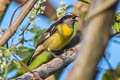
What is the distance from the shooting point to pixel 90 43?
343 mm

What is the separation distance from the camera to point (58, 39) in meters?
3.34

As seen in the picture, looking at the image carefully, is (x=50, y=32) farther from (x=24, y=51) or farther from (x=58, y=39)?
(x=24, y=51)

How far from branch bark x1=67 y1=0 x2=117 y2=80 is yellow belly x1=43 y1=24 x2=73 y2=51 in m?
2.86

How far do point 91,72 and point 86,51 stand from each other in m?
0.03

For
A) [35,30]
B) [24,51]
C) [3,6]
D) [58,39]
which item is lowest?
[58,39]

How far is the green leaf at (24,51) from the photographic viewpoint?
1.65 meters

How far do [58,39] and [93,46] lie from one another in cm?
299

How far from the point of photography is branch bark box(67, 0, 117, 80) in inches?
13.4

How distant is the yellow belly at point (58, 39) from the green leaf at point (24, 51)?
4.61 feet

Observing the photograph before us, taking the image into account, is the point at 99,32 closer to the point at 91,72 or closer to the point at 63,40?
the point at 91,72

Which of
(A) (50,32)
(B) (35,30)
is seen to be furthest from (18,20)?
(A) (50,32)

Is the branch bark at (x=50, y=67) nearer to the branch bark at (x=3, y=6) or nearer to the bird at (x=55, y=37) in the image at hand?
the branch bark at (x=3, y=6)

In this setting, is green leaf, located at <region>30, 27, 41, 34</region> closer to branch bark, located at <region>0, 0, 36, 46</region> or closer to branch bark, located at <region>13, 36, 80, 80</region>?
branch bark, located at <region>0, 0, 36, 46</region>

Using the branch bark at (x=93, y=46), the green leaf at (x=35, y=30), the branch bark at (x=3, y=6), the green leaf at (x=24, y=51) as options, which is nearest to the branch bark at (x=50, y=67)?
the green leaf at (x=24, y=51)
